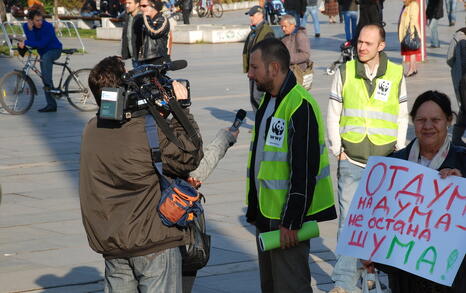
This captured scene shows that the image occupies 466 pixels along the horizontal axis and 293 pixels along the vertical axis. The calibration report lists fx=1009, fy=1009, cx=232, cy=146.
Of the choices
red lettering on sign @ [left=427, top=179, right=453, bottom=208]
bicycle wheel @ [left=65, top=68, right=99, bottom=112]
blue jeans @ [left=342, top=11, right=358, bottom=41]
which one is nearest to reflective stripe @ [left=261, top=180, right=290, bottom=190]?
→ red lettering on sign @ [left=427, top=179, right=453, bottom=208]

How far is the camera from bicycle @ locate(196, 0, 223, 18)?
41625mm

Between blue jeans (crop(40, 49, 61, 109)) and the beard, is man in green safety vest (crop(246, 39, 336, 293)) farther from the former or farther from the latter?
blue jeans (crop(40, 49, 61, 109))

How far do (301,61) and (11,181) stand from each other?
366cm

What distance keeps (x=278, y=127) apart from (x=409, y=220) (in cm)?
111

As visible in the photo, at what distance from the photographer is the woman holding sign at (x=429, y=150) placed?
14.0ft

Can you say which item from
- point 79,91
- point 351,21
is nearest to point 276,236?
point 79,91

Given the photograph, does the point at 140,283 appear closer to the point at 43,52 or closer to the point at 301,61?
the point at 301,61

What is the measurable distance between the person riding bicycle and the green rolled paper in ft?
36.1

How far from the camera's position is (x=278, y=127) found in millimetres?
5125

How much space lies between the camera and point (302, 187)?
16.5ft

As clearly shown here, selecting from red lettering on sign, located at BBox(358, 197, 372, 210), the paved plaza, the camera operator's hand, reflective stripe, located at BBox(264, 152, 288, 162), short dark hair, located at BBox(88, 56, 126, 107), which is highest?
short dark hair, located at BBox(88, 56, 126, 107)

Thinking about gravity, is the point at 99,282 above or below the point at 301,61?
below

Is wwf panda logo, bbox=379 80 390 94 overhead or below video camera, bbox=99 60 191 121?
below

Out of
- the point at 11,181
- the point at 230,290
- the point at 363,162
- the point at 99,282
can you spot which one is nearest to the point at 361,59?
the point at 363,162
